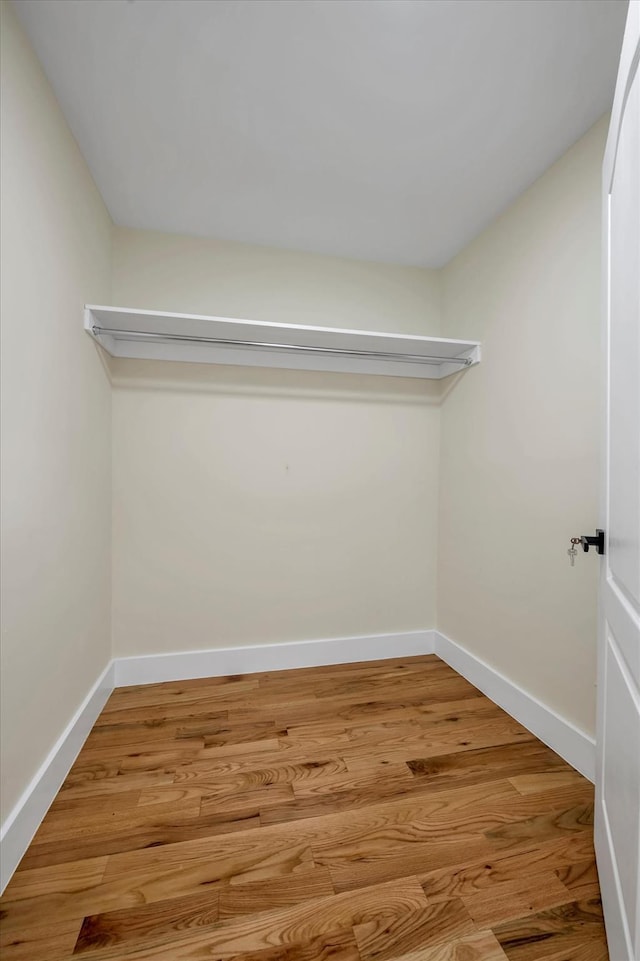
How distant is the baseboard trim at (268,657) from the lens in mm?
2332

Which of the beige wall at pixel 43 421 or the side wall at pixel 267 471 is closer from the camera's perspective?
the beige wall at pixel 43 421

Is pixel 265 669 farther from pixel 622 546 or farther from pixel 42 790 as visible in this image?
pixel 622 546

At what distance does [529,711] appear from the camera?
1.91m

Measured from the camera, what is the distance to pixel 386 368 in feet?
8.50

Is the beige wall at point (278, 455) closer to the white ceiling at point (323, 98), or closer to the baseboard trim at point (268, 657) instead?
the baseboard trim at point (268, 657)

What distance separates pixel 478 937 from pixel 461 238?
2917mm

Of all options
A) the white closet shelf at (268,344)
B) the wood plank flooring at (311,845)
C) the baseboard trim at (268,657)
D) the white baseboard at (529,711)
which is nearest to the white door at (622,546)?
the wood plank flooring at (311,845)

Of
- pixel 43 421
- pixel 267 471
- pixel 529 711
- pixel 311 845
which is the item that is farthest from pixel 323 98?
pixel 529 711

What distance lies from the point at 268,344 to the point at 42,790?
204cm

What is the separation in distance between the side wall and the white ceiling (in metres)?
0.37

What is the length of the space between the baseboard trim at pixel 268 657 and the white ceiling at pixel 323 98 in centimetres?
241

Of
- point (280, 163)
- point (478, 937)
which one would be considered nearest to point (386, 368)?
point (280, 163)

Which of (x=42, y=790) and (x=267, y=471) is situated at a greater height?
(x=267, y=471)

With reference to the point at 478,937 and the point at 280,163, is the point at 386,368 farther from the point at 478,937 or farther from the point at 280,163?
the point at 478,937
